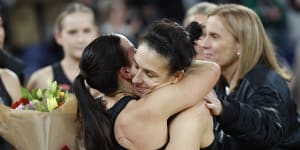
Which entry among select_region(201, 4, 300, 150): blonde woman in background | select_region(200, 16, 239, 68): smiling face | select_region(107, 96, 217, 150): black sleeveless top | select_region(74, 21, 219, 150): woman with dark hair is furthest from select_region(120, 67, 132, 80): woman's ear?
select_region(200, 16, 239, 68): smiling face

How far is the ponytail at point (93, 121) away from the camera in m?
3.63

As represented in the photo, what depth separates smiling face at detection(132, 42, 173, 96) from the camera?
354 centimetres

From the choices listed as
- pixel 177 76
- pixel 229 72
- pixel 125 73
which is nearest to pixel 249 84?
pixel 229 72

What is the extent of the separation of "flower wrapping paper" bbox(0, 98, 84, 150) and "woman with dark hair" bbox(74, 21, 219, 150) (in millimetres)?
144

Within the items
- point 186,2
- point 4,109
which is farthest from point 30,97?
point 186,2

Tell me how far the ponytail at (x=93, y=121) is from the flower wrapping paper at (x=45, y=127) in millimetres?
173

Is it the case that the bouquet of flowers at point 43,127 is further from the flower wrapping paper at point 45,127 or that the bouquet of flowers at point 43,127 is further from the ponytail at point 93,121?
the ponytail at point 93,121

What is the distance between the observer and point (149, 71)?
3.56 metres

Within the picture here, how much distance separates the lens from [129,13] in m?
8.83

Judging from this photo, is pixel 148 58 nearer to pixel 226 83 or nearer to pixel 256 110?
pixel 256 110

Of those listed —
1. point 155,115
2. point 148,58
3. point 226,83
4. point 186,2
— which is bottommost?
point 186,2

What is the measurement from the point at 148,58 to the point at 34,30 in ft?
17.3

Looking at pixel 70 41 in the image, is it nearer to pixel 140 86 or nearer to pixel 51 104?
pixel 51 104

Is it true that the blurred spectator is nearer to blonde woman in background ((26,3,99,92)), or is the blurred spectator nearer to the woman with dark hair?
blonde woman in background ((26,3,99,92))
